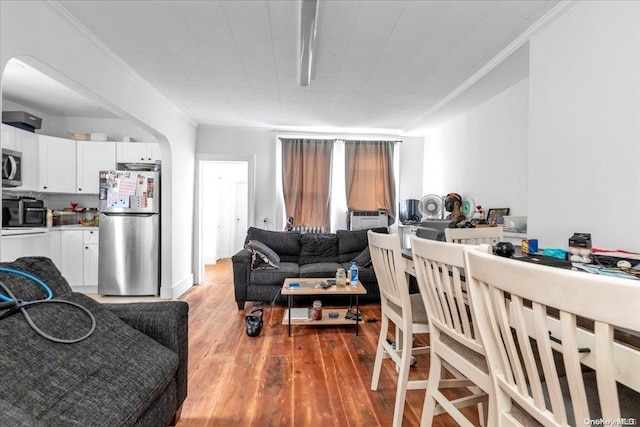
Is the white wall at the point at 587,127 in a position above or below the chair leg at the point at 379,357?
above

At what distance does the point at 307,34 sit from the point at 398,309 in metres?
2.01

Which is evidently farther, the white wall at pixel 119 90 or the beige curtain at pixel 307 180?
the beige curtain at pixel 307 180

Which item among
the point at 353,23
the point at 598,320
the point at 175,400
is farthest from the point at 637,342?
the point at 353,23

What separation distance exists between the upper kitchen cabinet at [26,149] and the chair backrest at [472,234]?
4.67 metres

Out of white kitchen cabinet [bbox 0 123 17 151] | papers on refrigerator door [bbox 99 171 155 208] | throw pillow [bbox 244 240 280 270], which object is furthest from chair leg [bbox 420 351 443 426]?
white kitchen cabinet [bbox 0 123 17 151]

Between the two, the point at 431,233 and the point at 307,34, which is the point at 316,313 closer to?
the point at 431,233

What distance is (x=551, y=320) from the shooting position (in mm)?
881

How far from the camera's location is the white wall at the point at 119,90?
1.72 meters

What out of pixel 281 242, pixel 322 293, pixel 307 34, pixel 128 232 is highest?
pixel 307 34

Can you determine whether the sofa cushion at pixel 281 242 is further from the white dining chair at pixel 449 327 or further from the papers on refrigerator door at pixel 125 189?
the white dining chair at pixel 449 327

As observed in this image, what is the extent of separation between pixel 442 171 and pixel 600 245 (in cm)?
301

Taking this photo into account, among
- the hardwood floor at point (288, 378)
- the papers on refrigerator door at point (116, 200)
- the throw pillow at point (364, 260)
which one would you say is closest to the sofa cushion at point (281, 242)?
the throw pillow at point (364, 260)

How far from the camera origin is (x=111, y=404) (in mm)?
947

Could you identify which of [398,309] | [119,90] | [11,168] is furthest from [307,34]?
[11,168]
